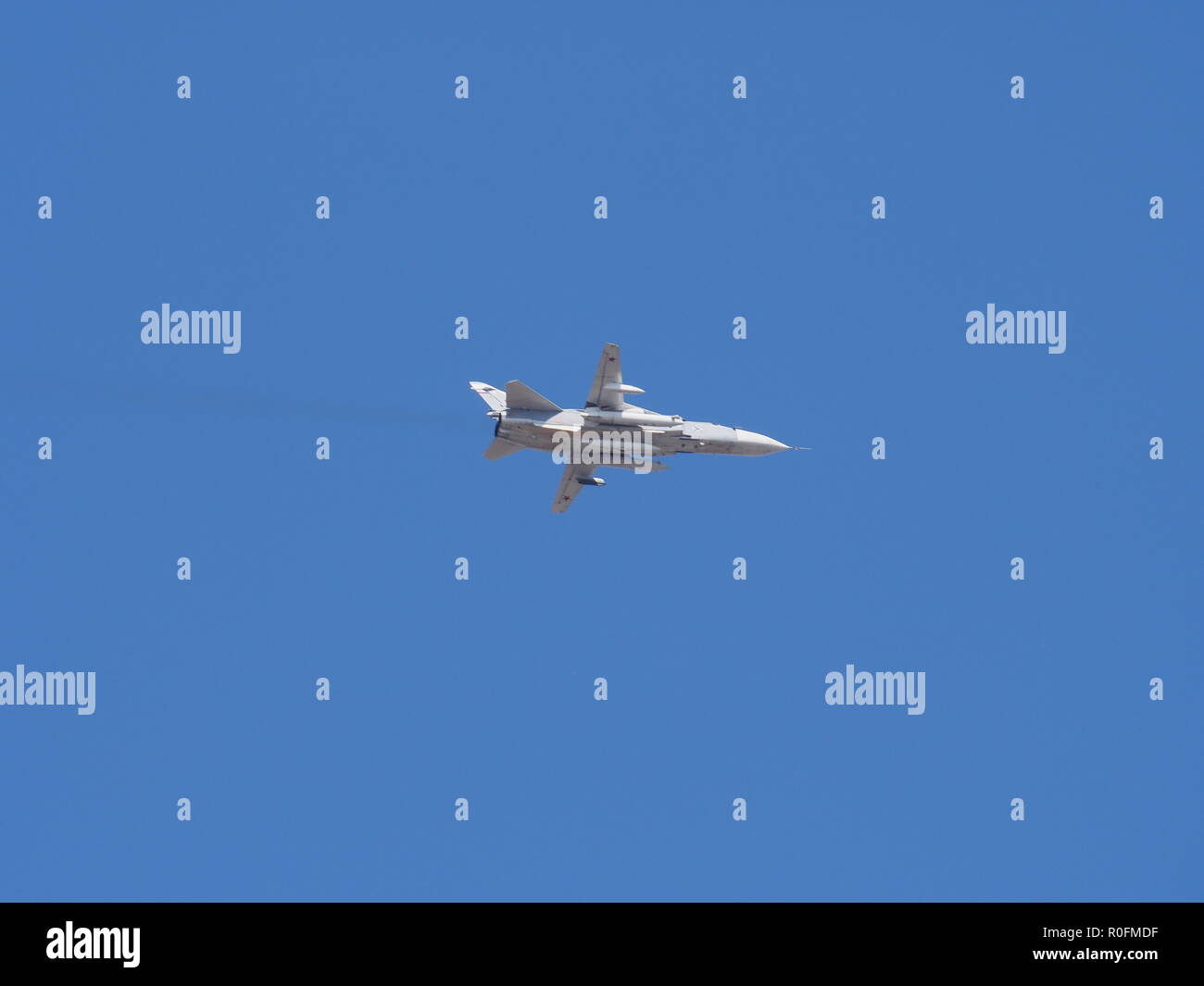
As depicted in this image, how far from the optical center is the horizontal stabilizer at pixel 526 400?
52.5m

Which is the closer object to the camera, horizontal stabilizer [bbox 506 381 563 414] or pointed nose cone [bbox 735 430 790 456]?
horizontal stabilizer [bbox 506 381 563 414]

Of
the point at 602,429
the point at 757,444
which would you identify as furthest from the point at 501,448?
the point at 757,444

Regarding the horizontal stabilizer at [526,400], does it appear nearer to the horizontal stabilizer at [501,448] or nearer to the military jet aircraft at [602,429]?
the military jet aircraft at [602,429]

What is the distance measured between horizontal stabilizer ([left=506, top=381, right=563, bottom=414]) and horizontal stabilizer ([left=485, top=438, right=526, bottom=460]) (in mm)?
1126

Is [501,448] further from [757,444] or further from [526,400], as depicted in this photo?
[757,444]

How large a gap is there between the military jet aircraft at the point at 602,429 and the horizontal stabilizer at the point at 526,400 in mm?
16

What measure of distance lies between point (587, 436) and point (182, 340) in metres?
13.6

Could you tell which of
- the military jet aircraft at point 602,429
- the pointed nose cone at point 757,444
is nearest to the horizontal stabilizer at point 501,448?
the military jet aircraft at point 602,429

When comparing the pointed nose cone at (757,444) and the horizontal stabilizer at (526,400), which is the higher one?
the horizontal stabilizer at (526,400)

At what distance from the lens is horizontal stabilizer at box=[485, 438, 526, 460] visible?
5344 cm

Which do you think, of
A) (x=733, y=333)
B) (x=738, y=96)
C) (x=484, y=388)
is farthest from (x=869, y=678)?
(x=738, y=96)

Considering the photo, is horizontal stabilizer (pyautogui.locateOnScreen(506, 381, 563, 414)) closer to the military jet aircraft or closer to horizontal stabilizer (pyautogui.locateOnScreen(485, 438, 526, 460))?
the military jet aircraft

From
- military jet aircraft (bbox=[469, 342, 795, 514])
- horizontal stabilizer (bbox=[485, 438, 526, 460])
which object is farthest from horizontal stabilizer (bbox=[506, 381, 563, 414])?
horizontal stabilizer (bbox=[485, 438, 526, 460])
